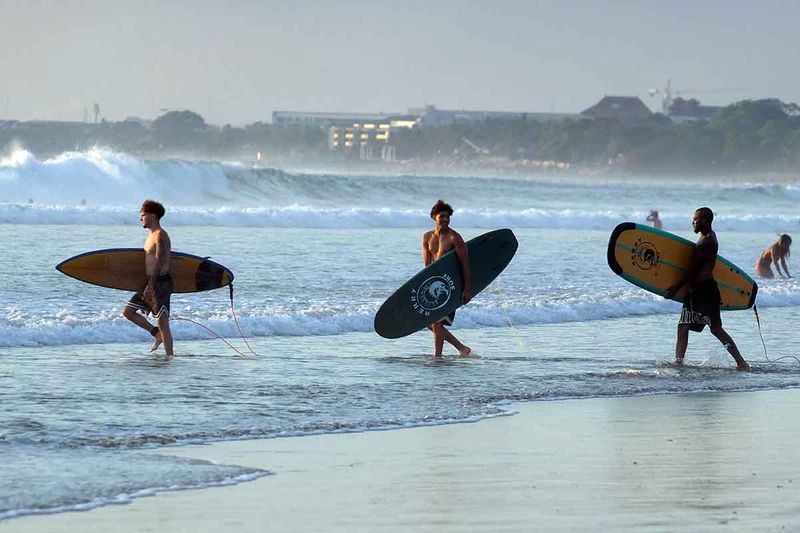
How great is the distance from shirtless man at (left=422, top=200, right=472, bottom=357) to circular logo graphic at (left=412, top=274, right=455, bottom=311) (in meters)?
0.14

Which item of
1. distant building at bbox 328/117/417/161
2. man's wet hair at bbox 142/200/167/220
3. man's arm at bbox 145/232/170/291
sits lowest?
man's arm at bbox 145/232/170/291

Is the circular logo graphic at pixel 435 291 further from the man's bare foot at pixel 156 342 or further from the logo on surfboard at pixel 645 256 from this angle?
the man's bare foot at pixel 156 342

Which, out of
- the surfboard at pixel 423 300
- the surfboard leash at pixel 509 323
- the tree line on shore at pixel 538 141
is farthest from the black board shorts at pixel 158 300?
the tree line on shore at pixel 538 141

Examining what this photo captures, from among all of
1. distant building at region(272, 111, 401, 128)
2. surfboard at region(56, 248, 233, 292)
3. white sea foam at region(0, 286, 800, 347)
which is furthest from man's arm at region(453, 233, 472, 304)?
distant building at region(272, 111, 401, 128)

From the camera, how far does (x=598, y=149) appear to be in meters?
142

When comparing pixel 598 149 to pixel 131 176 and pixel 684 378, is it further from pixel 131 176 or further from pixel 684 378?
pixel 684 378

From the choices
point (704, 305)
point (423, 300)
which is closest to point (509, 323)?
point (423, 300)

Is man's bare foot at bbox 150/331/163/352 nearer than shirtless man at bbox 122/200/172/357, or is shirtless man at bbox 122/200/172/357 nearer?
shirtless man at bbox 122/200/172/357

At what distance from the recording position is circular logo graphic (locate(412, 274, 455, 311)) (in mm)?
11938

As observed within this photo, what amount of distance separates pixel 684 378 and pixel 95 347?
16.2ft

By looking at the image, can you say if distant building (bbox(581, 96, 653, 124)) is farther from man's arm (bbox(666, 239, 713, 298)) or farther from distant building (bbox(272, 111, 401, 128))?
man's arm (bbox(666, 239, 713, 298))

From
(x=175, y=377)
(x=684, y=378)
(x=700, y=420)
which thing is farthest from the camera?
(x=684, y=378)

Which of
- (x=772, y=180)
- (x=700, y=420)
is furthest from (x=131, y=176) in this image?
(x=772, y=180)

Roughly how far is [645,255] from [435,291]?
184 centimetres
